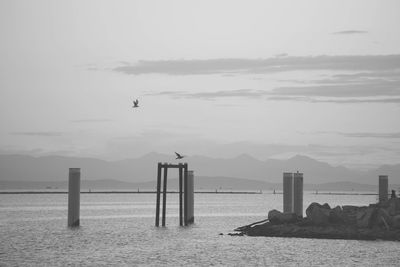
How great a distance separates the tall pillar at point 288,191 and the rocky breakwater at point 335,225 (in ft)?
8.81

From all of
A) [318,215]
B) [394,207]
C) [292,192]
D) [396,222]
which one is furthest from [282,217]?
[396,222]

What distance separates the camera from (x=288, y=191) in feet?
199

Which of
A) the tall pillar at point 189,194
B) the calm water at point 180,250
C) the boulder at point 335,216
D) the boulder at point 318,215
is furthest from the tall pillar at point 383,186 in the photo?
the calm water at point 180,250

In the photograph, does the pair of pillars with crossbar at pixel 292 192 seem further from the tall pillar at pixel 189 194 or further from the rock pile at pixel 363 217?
the tall pillar at pixel 189 194

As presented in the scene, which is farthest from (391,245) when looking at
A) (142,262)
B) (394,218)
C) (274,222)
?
(142,262)

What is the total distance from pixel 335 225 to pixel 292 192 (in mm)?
6447

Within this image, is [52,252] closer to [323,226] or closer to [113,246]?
[113,246]

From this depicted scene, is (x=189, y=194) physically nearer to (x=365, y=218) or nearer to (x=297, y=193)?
(x=297, y=193)

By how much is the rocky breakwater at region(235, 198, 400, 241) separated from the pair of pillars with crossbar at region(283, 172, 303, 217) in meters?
2.65

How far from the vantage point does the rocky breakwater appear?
51594 mm

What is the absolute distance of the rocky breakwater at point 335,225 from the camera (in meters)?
51.6

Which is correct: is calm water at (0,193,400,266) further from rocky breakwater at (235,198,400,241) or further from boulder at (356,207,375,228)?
boulder at (356,207,375,228)

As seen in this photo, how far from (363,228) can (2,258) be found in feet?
81.5

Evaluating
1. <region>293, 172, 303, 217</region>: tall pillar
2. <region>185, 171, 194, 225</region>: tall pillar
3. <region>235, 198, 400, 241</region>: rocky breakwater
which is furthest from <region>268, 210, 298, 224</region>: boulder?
<region>185, 171, 194, 225</region>: tall pillar
